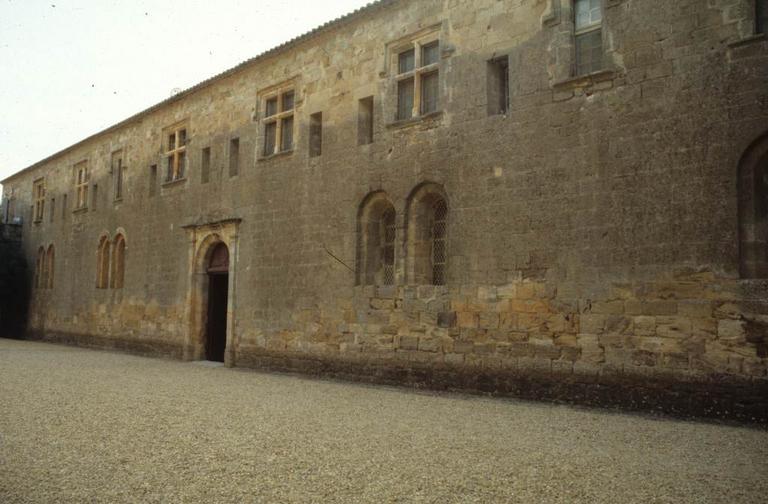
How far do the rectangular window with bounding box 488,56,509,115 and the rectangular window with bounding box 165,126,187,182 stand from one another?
9734mm

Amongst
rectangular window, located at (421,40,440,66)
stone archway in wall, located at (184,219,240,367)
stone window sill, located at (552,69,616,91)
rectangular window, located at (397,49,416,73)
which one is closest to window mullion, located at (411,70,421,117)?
rectangular window, located at (421,40,440,66)

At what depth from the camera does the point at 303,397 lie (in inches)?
351

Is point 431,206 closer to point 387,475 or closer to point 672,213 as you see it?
point 672,213

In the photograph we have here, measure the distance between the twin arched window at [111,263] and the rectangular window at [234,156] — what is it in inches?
252

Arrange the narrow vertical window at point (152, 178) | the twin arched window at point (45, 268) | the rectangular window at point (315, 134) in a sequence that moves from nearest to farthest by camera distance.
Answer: the rectangular window at point (315, 134), the narrow vertical window at point (152, 178), the twin arched window at point (45, 268)

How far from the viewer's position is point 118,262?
19.7 m

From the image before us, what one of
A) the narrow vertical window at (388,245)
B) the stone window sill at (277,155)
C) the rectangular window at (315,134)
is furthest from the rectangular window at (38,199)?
the narrow vertical window at (388,245)

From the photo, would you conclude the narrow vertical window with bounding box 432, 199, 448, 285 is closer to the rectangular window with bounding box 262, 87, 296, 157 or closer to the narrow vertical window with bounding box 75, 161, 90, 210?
the rectangular window with bounding box 262, 87, 296, 157

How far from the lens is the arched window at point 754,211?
722cm

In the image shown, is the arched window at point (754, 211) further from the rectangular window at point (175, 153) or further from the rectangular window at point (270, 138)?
the rectangular window at point (175, 153)

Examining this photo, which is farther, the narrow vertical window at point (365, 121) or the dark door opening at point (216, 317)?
the dark door opening at point (216, 317)

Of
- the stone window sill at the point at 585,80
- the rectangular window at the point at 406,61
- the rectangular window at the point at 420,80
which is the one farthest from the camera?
the rectangular window at the point at 406,61

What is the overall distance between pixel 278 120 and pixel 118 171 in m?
8.96

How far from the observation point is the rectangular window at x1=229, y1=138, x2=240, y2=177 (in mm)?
14984
